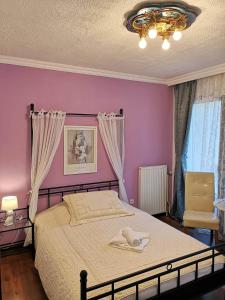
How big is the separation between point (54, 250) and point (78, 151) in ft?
5.72

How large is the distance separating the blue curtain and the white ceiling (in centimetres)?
60

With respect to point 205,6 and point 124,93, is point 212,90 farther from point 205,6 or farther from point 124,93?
point 205,6

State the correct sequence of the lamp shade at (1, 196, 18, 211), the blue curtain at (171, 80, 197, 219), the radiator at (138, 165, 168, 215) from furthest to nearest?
the radiator at (138, 165, 168, 215)
the blue curtain at (171, 80, 197, 219)
the lamp shade at (1, 196, 18, 211)

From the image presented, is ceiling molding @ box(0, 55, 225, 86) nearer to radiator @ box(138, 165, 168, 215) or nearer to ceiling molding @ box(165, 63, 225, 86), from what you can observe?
ceiling molding @ box(165, 63, 225, 86)

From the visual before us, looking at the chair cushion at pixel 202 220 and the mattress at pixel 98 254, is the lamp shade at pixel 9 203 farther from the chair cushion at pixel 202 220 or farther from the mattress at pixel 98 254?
the chair cushion at pixel 202 220

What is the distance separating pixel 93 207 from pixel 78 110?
5.18ft

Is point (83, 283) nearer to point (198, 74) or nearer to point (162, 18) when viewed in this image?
point (162, 18)

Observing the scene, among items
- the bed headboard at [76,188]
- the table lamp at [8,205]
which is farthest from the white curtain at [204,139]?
the table lamp at [8,205]

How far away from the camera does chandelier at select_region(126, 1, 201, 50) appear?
1901 millimetres

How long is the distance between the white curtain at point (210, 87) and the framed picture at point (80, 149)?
6.54 feet

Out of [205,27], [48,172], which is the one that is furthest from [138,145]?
[205,27]

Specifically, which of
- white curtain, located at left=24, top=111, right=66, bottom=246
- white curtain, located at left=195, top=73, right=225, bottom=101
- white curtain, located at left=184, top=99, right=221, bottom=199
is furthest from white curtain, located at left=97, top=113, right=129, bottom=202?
white curtain, located at left=195, top=73, right=225, bottom=101

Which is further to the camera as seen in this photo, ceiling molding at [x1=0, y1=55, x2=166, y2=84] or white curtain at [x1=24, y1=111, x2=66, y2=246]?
white curtain at [x1=24, y1=111, x2=66, y2=246]

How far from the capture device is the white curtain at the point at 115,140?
13.2ft
